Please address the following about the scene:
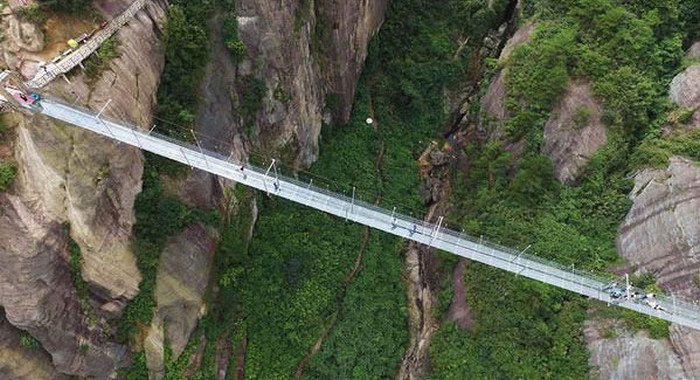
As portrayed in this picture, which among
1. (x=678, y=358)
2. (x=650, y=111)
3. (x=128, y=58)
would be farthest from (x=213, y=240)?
(x=650, y=111)

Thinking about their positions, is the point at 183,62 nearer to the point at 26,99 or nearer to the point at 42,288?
the point at 26,99

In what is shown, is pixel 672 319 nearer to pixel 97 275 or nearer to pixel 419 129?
pixel 419 129

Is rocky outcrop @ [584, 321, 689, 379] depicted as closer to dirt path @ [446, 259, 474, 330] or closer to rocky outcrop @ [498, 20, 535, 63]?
dirt path @ [446, 259, 474, 330]

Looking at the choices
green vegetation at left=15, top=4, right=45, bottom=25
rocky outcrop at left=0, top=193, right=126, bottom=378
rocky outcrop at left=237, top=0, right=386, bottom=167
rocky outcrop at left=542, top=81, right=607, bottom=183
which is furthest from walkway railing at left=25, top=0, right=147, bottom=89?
rocky outcrop at left=542, top=81, right=607, bottom=183

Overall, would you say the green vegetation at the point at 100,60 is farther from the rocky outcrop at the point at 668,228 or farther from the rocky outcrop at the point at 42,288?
the rocky outcrop at the point at 668,228

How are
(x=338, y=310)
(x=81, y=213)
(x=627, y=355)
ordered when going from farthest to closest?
1. (x=338, y=310)
2. (x=627, y=355)
3. (x=81, y=213)

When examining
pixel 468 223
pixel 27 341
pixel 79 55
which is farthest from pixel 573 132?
pixel 27 341

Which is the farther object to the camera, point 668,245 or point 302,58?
point 302,58
